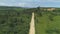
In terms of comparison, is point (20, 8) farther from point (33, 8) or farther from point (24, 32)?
point (24, 32)

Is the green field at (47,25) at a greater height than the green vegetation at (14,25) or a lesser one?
lesser

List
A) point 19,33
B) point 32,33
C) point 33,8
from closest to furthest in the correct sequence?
point 19,33 < point 32,33 < point 33,8

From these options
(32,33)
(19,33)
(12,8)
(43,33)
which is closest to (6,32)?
(19,33)

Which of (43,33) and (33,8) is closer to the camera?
(43,33)

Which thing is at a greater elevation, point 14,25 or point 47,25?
point 14,25

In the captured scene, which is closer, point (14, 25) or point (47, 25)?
point (14, 25)

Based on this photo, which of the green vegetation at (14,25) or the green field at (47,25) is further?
the green field at (47,25)

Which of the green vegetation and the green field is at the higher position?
the green vegetation

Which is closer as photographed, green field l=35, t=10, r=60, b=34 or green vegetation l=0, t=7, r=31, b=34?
green vegetation l=0, t=7, r=31, b=34

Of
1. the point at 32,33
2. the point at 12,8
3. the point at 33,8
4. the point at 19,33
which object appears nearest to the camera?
the point at 19,33
